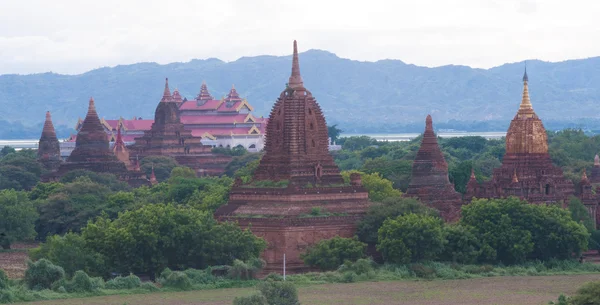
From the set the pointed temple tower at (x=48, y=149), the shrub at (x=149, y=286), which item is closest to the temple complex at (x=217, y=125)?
the pointed temple tower at (x=48, y=149)

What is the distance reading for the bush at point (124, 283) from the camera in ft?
214

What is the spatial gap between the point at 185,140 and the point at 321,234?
6918 cm

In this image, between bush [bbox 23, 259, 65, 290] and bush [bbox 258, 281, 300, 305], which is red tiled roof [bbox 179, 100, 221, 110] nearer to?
bush [bbox 23, 259, 65, 290]

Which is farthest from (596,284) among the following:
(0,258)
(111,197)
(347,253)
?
(111,197)

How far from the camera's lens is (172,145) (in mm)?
141500

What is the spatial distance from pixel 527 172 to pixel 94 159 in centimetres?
4120

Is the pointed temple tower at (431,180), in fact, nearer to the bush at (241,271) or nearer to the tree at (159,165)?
the bush at (241,271)

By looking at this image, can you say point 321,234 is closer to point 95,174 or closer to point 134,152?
point 95,174

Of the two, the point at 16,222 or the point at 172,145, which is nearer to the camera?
→ the point at 16,222

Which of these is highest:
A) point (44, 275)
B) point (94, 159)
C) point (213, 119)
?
point (213, 119)

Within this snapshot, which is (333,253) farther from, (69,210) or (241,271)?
(69,210)

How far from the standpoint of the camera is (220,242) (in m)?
69.6

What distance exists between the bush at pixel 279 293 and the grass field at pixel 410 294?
5.11 meters

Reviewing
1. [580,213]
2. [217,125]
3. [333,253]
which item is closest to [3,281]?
[333,253]
